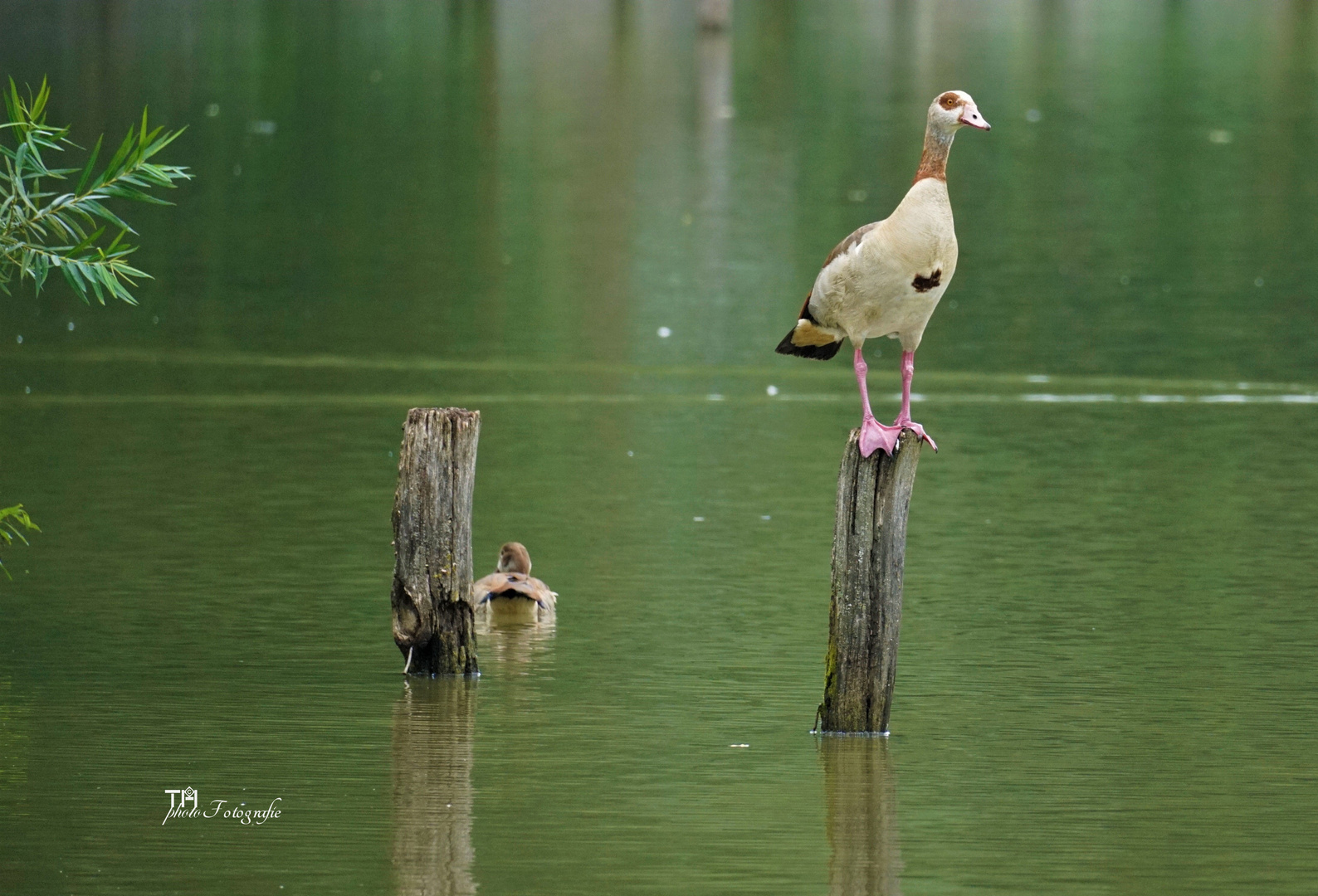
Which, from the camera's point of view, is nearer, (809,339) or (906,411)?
(906,411)

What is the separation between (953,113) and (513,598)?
456 centimetres

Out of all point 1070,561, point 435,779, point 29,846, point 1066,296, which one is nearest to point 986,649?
point 1070,561

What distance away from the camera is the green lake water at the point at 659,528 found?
9.40 meters

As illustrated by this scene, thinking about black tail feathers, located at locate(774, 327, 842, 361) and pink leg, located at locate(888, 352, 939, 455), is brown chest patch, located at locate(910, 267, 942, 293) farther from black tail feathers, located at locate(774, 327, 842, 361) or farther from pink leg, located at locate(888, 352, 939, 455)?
black tail feathers, located at locate(774, 327, 842, 361)

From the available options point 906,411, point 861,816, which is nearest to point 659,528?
point 906,411

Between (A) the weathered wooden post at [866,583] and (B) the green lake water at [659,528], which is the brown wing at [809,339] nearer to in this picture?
(A) the weathered wooden post at [866,583]

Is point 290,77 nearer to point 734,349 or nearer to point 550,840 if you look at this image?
point 734,349

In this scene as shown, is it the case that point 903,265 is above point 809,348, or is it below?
above

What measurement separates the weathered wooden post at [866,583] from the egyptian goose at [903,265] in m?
0.12

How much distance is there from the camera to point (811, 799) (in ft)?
32.1

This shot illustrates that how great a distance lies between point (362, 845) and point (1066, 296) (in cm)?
1826

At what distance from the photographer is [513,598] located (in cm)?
1343

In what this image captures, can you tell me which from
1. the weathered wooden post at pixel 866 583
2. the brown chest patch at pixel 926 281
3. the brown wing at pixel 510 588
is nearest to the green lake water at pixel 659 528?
the weathered wooden post at pixel 866 583

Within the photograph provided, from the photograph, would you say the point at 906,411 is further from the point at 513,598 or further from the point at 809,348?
the point at 513,598
